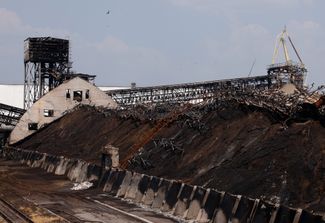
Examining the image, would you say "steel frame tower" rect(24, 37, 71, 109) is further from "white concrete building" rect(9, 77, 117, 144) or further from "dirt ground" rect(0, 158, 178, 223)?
"dirt ground" rect(0, 158, 178, 223)

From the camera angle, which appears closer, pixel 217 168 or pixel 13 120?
pixel 217 168

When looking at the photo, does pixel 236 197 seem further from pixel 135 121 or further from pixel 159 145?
pixel 135 121

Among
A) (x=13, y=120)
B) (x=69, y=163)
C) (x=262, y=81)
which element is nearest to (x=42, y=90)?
(x=13, y=120)

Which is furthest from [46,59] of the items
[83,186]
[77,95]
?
[83,186]

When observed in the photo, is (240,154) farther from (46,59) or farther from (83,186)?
(46,59)

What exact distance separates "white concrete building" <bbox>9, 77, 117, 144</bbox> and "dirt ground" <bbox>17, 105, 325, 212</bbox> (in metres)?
17.4

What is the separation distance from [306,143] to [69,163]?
57.0 ft

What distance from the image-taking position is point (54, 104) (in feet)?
167

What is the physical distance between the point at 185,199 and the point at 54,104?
35445 mm

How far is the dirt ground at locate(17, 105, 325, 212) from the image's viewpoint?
16.3 m

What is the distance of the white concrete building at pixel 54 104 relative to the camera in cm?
5041

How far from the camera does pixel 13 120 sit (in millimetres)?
55969

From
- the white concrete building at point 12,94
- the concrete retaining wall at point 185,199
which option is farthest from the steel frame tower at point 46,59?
the concrete retaining wall at point 185,199

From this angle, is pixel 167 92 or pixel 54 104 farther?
pixel 167 92
